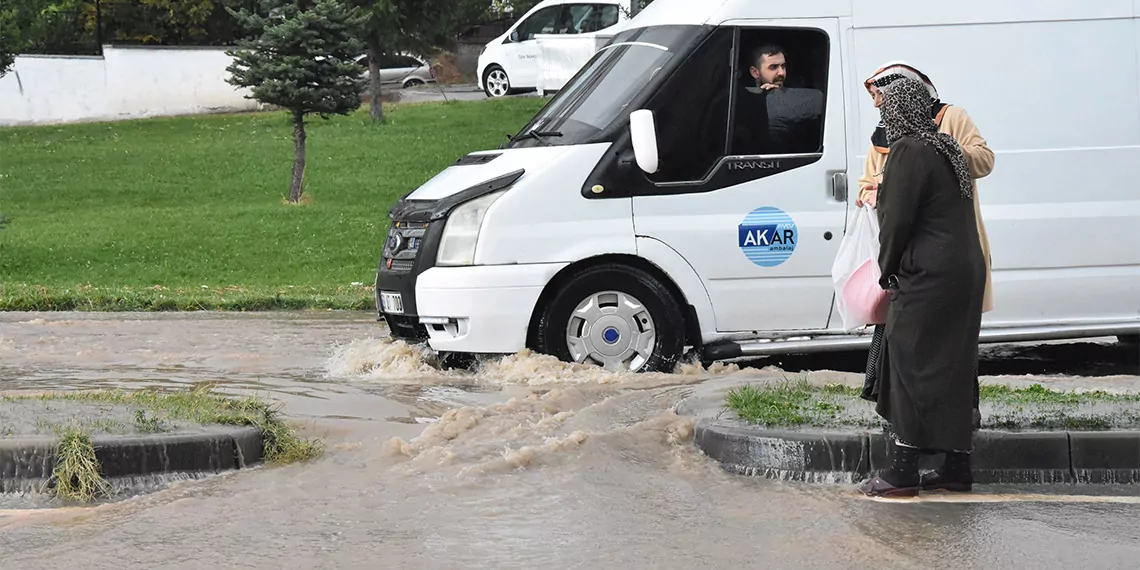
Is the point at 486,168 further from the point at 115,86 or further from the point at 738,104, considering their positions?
the point at 115,86

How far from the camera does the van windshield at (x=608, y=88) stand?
9289 millimetres

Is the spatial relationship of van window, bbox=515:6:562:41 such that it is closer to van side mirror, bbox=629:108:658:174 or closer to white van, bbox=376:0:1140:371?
white van, bbox=376:0:1140:371

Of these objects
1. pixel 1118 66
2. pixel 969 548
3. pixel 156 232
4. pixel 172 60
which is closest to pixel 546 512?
pixel 969 548

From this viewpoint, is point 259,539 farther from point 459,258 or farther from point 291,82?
point 291,82

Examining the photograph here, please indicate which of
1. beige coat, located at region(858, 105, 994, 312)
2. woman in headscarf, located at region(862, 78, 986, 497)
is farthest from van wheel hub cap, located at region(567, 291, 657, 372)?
woman in headscarf, located at region(862, 78, 986, 497)

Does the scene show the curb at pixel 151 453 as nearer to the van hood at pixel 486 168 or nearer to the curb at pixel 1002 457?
the curb at pixel 1002 457

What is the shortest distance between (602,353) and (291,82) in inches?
647

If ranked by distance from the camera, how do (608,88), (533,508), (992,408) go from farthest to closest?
(608,88), (992,408), (533,508)

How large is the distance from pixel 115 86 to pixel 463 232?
96.4 feet

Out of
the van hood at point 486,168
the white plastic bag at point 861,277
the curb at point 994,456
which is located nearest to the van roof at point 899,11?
the van hood at point 486,168

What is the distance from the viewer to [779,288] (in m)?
9.23

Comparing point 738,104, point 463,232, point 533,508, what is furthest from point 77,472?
point 738,104

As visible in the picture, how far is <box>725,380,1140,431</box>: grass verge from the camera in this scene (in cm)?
676

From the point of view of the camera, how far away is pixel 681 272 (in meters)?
9.17
